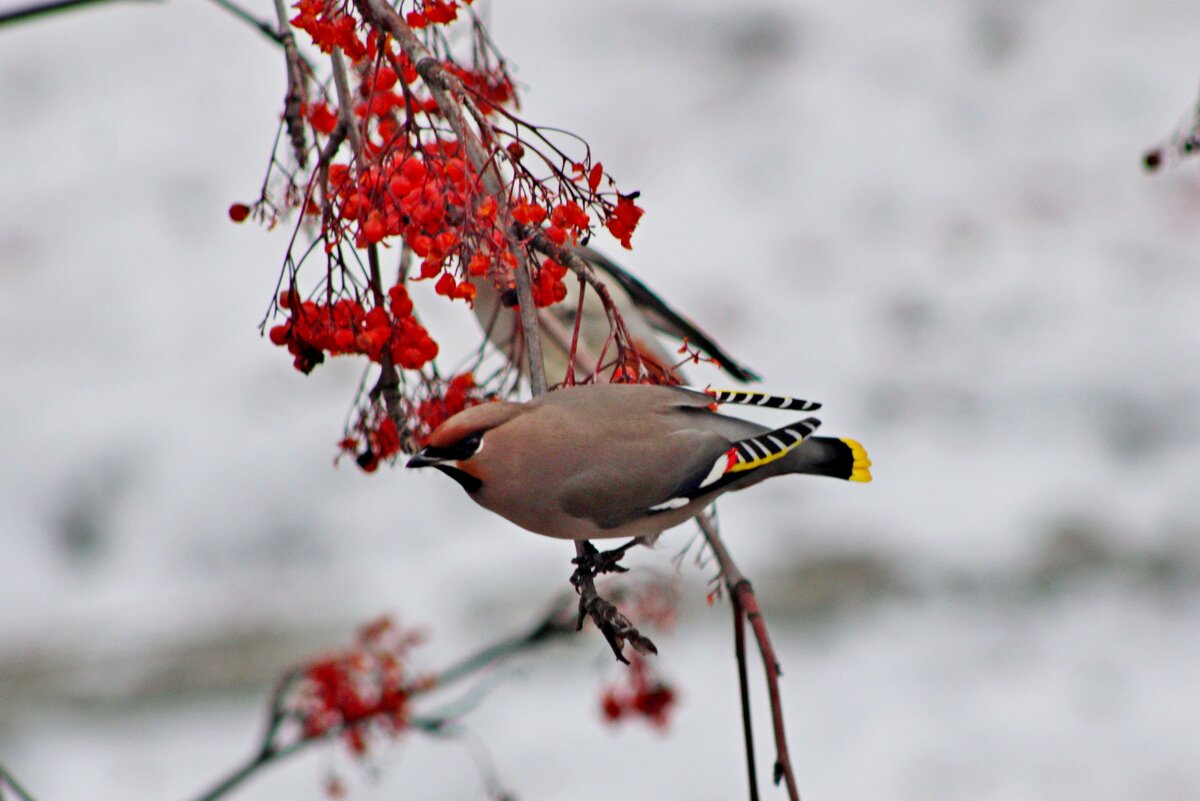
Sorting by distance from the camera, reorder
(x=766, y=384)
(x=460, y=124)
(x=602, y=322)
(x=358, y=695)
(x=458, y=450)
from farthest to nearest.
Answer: (x=766, y=384) → (x=602, y=322) → (x=358, y=695) → (x=458, y=450) → (x=460, y=124)

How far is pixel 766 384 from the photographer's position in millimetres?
4977

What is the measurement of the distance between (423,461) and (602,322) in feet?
4.01

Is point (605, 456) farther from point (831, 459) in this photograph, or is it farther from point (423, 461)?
point (831, 459)

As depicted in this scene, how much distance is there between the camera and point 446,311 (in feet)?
15.8

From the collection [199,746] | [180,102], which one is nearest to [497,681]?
[199,746]

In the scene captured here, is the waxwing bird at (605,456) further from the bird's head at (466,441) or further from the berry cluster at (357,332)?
the berry cluster at (357,332)

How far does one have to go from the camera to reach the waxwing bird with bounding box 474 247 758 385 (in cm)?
282

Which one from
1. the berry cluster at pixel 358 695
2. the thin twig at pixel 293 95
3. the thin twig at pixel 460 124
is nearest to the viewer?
the thin twig at pixel 460 124

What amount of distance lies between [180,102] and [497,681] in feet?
10.3

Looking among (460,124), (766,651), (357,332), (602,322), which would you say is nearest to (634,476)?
(766,651)

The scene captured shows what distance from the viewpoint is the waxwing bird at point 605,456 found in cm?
202

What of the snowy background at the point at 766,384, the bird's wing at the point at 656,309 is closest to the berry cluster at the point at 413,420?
the bird's wing at the point at 656,309

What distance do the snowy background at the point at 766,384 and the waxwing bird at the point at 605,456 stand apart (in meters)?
2.03

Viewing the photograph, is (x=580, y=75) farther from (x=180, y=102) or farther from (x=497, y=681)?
(x=497, y=681)
